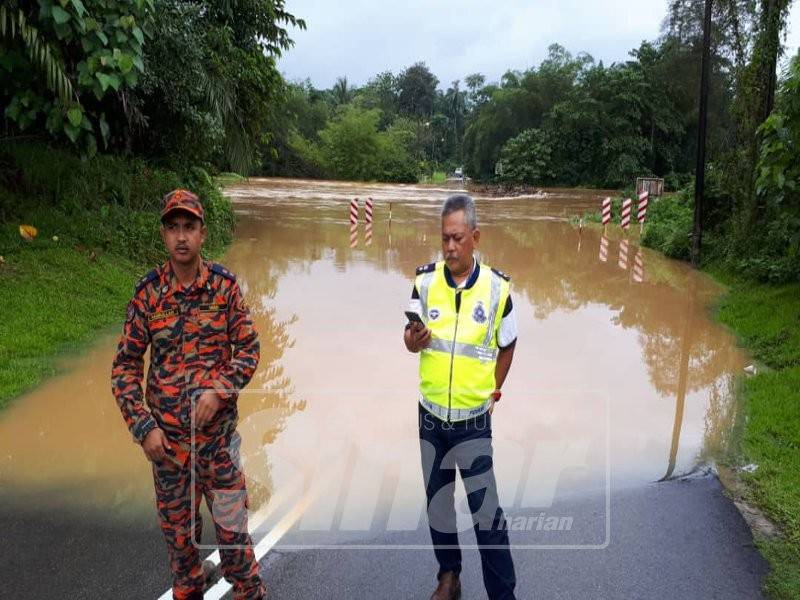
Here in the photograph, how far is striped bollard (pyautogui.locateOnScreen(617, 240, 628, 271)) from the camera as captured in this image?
15773 mm

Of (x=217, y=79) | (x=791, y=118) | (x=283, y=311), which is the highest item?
(x=217, y=79)

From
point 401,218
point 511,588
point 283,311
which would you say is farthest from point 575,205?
point 511,588

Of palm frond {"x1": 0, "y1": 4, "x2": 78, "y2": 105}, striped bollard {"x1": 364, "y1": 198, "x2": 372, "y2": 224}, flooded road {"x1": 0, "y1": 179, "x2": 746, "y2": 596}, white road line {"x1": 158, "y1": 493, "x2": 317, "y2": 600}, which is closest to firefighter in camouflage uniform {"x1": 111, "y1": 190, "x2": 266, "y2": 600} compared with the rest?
white road line {"x1": 158, "y1": 493, "x2": 317, "y2": 600}

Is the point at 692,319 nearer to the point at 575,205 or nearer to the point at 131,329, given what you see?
the point at 131,329

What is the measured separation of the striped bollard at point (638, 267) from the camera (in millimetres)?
14016

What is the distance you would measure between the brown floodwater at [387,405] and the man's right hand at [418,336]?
1.71 meters

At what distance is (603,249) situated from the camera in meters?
18.5

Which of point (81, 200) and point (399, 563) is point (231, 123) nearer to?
point (81, 200)

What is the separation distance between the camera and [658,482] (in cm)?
502

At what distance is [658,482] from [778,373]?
3.29 m

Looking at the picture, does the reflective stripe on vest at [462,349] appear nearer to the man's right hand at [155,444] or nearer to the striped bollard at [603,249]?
the man's right hand at [155,444]

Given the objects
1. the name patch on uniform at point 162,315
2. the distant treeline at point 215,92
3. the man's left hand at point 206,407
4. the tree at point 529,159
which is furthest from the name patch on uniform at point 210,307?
the tree at point 529,159

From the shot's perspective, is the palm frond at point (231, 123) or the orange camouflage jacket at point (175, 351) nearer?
the orange camouflage jacket at point (175, 351)

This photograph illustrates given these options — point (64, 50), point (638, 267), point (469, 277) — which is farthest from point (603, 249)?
point (469, 277)
